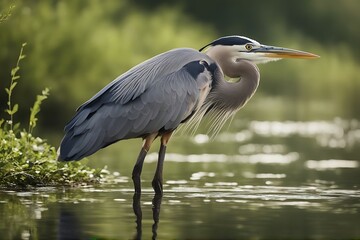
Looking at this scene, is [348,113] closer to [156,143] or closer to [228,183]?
[156,143]

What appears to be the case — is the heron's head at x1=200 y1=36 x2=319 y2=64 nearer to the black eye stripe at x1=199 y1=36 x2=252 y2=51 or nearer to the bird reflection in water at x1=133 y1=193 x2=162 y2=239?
the black eye stripe at x1=199 y1=36 x2=252 y2=51

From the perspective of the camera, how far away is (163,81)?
10.3 metres

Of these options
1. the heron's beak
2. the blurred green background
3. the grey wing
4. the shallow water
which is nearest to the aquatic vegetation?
the shallow water

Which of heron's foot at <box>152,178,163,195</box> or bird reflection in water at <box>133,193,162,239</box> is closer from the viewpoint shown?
bird reflection in water at <box>133,193,162,239</box>

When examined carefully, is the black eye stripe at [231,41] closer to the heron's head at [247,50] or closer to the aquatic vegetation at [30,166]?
the heron's head at [247,50]

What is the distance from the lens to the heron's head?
10852 mm

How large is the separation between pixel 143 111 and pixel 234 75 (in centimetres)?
118

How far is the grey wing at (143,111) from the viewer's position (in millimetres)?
10055

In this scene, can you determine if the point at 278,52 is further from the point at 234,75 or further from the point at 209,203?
the point at 209,203

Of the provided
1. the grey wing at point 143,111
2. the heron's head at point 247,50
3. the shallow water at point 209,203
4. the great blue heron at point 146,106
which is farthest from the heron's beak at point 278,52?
the shallow water at point 209,203

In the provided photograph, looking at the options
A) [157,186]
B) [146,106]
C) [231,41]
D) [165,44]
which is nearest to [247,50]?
[231,41]

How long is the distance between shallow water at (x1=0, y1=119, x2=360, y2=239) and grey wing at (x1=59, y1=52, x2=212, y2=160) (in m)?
0.54

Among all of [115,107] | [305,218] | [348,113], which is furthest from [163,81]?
[348,113]

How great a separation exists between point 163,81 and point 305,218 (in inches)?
91.3
